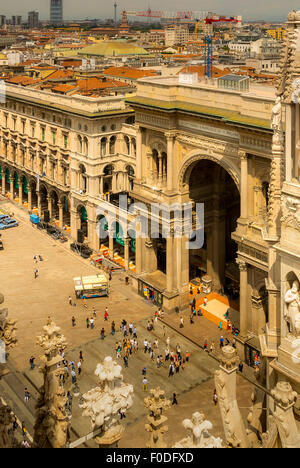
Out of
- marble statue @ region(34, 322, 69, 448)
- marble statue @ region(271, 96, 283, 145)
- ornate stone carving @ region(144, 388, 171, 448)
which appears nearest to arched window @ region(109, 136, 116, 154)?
marble statue @ region(271, 96, 283, 145)

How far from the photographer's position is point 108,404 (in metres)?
12.5

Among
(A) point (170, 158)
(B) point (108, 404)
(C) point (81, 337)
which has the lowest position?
(C) point (81, 337)

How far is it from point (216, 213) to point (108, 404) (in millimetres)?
49164

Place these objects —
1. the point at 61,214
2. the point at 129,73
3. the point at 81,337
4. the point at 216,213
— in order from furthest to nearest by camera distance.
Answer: the point at 129,73, the point at 61,214, the point at 216,213, the point at 81,337

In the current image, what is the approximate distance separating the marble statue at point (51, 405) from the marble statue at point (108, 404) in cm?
229

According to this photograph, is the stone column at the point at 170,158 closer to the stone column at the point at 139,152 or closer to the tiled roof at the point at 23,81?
the stone column at the point at 139,152

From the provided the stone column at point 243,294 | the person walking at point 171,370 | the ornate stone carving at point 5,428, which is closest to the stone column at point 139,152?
→ the stone column at point 243,294

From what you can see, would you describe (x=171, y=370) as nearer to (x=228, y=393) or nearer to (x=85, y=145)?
(x=228, y=393)

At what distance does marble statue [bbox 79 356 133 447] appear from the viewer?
1246 cm

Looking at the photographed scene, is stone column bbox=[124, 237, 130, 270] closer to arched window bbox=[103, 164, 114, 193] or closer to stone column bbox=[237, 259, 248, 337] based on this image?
arched window bbox=[103, 164, 114, 193]

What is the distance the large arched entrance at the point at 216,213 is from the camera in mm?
59438

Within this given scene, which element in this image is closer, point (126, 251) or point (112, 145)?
point (126, 251)

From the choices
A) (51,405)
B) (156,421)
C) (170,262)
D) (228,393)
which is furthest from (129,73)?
(156,421)
